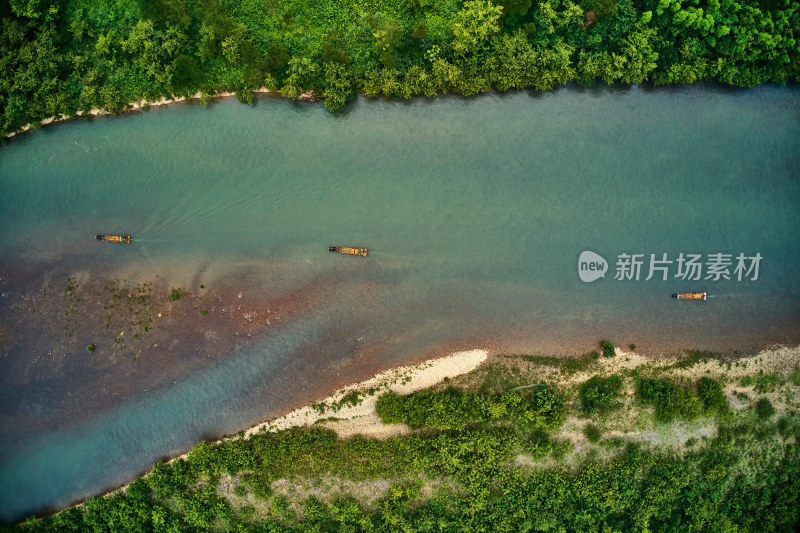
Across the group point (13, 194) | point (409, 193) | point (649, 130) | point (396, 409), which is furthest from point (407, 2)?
point (13, 194)

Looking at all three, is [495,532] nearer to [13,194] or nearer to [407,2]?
[407,2]

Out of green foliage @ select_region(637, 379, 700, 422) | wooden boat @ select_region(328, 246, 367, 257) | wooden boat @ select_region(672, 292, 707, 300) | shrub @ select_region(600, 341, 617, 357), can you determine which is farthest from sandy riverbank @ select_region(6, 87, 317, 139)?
green foliage @ select_region(637, 379, 700, 422)

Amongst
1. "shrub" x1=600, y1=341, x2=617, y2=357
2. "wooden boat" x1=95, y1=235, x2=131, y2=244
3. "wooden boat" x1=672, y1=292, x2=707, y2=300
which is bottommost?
"shrub" x1=600, y1=341, x2=617, y2=357

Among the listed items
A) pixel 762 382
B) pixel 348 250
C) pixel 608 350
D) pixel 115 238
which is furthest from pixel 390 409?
pixel 762 382

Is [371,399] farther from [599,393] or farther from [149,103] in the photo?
[149,103]

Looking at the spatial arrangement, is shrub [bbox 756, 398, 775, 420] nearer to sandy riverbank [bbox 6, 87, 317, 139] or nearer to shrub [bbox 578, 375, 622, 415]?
shrub [bbox 578, 375, 622, 415]

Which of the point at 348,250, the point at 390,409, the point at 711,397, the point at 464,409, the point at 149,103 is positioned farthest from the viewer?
the point at 149,103
